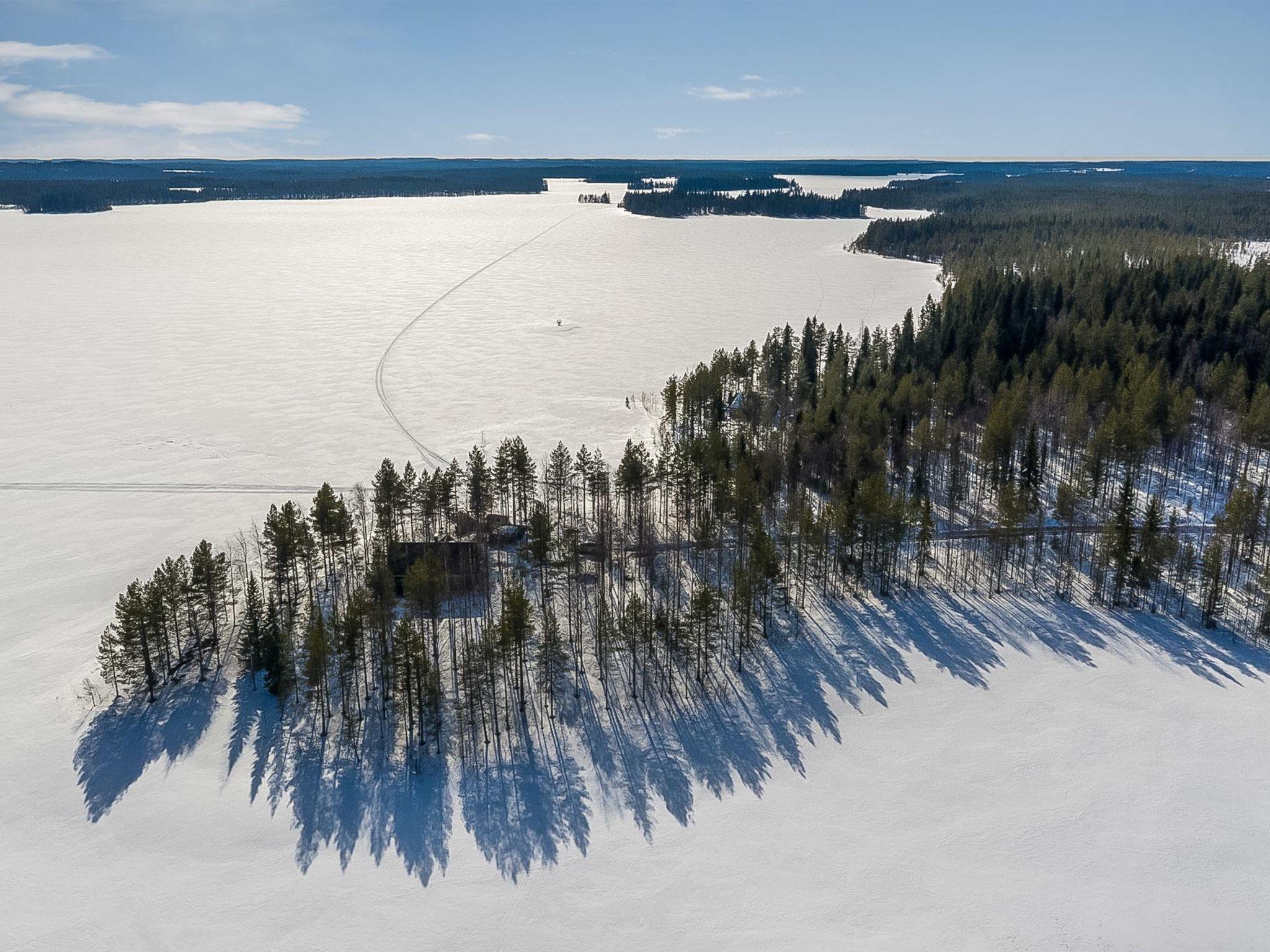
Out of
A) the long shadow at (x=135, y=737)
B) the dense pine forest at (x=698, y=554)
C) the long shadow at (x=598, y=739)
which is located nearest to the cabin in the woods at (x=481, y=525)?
the dense pine forest at (x=698, y=554)

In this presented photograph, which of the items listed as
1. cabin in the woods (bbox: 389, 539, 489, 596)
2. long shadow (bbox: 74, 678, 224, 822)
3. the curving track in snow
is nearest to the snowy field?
long shadow (bbox: 74, 678, 224, 822)

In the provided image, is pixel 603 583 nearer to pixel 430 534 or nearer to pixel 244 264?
pixel 430 534

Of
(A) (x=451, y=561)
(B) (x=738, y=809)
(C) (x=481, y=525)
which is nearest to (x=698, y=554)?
(C) (x=481, y=525)

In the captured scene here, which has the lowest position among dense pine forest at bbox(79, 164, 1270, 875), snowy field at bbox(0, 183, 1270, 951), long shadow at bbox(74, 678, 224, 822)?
snowy field at bbox(0, 183, 1270, 951)

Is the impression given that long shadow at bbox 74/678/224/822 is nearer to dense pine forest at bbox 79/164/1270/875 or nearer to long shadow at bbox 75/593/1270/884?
long shadow at bbox 75/593/1270/884

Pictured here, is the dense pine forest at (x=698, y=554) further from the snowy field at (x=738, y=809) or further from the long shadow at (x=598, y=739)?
the snowy field at (x=738, y=809)

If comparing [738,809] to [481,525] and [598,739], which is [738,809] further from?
[481,525]

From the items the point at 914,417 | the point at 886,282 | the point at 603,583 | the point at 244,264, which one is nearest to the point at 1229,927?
the point at 603,583
